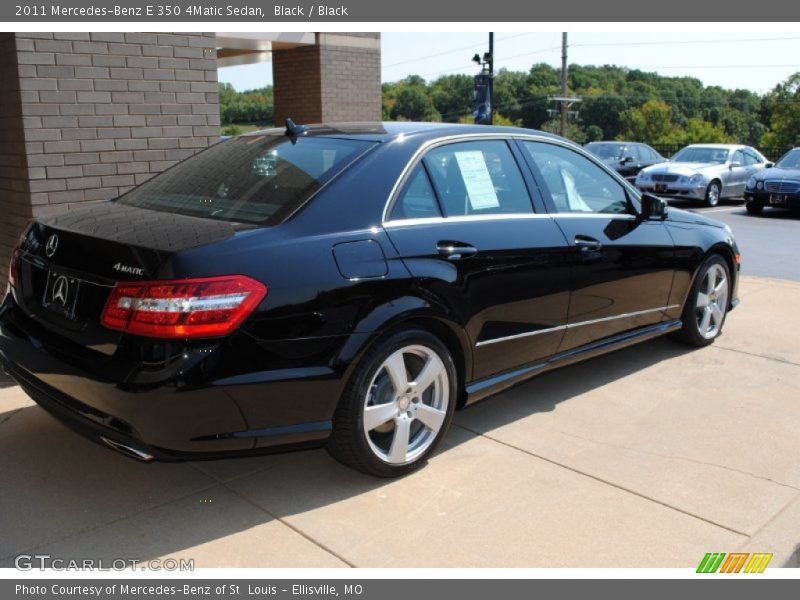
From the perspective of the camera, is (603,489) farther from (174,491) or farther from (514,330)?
(174,491)

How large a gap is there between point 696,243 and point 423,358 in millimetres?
2779

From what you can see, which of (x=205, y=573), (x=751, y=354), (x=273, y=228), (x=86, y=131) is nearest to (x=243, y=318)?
(x=273, y=228)

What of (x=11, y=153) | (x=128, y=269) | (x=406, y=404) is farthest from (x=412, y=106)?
(x=128, y=269)

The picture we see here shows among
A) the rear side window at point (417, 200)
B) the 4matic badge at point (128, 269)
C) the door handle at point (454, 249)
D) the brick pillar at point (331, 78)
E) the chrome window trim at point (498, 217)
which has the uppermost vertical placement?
the brick pillar at point (331, 78)

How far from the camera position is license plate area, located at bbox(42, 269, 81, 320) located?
3248mm

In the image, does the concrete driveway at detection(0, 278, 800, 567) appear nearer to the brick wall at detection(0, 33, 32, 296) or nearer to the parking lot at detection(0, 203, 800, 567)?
the parking lot at detection(0, 203, 800, 567)

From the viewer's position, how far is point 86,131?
5.48 meters

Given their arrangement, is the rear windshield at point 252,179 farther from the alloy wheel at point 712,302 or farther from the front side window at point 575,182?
the alloy wheel at point 712,302

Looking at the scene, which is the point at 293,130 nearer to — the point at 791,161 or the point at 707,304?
the point at 707,304

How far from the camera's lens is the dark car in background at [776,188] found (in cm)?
1577

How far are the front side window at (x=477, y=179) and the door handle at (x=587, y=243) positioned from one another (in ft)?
1.24

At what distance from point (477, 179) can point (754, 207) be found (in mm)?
14285

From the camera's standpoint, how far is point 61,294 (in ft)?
10.9

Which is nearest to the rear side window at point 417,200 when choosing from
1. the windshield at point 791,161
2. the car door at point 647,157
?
the windshield at point 791,161
